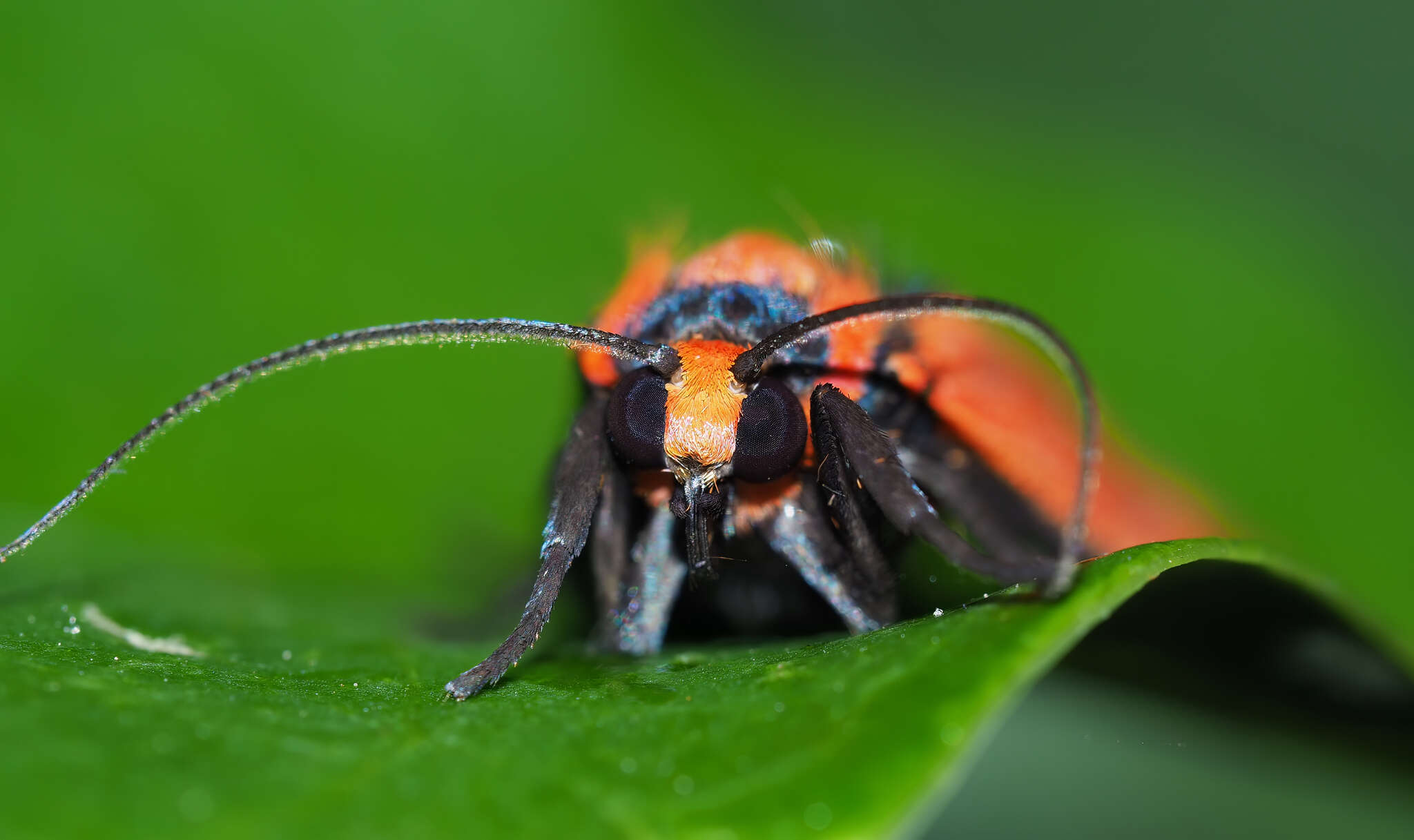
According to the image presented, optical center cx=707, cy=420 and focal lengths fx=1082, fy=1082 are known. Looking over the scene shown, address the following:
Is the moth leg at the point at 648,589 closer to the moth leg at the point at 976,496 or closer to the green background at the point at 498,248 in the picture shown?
the green background at the point at 498,248

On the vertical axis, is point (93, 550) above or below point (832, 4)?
below

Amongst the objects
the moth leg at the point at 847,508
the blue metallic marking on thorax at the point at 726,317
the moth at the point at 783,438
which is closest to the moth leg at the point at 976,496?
the moth at the point at 783,438

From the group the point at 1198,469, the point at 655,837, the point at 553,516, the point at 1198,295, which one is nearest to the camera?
the point at 655,837

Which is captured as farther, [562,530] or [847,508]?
[847,508]

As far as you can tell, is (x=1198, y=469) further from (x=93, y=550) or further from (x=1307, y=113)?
(x=93, y=550)

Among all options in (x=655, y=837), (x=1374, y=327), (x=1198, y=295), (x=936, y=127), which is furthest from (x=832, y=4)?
(x=655, y=837)

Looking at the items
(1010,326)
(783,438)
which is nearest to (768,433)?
(783,438)

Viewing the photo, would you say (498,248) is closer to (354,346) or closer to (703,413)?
(703,413)
